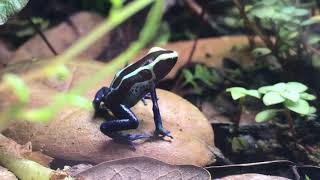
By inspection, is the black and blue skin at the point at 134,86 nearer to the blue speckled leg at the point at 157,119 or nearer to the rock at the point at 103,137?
the blue speckled leg at the point at 157,119

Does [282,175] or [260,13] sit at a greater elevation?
[260,13]

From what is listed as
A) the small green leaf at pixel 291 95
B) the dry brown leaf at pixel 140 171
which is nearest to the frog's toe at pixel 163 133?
the dry brown leaf at pixel 140 171

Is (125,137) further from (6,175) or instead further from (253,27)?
(253,27)

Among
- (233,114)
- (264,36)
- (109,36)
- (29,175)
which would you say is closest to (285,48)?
(264,36)

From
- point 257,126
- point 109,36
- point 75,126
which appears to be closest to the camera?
point 75,126

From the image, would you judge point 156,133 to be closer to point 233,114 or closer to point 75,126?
point 75,126

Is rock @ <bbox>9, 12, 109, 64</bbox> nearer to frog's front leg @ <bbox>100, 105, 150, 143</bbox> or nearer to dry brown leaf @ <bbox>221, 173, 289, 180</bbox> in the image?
frog's front leg @ <bbox>100, 105, 150, 143</bbox>

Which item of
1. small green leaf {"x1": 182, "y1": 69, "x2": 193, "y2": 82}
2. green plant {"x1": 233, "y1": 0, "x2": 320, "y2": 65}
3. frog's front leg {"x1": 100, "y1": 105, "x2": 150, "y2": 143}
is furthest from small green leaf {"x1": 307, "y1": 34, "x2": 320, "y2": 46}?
frog's front leg {"x1": 100, "y1": 105, "x2": 150, "y2": 143}
